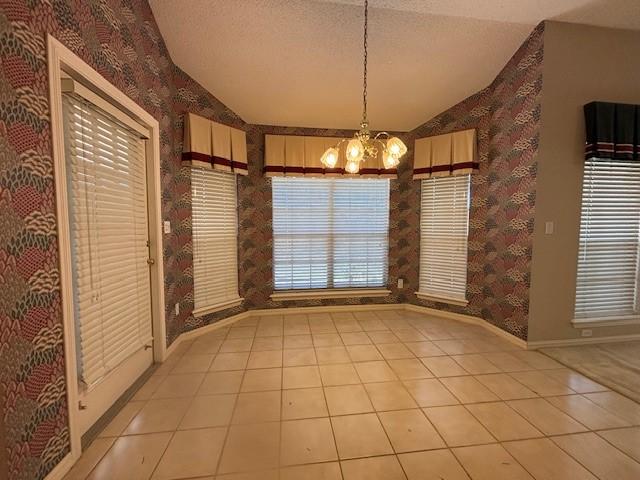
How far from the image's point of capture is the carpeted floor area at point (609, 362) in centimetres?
226

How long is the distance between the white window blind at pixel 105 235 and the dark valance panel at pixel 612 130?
13.2ft

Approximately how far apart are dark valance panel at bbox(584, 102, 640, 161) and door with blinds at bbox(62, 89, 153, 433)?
4.01 metres

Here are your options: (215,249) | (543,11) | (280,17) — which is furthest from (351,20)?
(215,249)

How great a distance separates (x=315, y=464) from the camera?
1.53 m

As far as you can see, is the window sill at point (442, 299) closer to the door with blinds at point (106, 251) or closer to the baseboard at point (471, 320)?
the baseboard at point (471, 320)

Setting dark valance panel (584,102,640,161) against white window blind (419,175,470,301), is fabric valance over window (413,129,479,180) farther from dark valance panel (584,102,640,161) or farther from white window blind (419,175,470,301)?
dark valance panel (584,102,640,161)

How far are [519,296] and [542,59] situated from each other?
2.26 m

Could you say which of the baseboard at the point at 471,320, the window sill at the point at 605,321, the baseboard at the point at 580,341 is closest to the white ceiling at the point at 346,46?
the baseboard at the point at 471,320

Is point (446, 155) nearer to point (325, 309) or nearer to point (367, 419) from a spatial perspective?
point (325, 309)

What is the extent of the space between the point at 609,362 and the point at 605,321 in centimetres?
58

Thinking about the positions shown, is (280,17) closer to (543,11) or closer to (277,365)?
(543,11)

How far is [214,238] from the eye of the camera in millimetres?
3445

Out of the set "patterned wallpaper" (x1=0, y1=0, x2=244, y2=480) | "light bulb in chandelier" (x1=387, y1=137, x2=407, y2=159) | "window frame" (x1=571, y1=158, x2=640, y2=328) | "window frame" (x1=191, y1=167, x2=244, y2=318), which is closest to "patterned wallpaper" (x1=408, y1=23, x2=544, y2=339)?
"window frame" (x1=571, y1=158, x2=640, y2=328)

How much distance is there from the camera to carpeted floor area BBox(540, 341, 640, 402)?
88.9 inches
